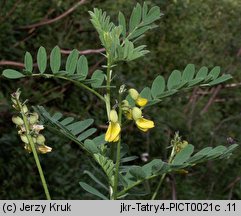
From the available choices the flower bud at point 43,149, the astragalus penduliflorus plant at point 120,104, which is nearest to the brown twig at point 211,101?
the astragalus penduliflorus plant at point 120,104

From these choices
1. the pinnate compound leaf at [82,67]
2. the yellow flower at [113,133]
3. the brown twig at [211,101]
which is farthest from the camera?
the brown twig at [211,101]

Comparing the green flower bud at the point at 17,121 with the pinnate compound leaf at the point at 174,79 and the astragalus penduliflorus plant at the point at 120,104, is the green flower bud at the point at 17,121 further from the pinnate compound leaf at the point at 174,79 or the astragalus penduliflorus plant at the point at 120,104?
the pinnate compound leaf at the point at 174,79

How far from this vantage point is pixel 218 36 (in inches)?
118

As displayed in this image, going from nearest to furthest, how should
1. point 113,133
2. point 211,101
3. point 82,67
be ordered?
point 113,133 → point 82,67 → point 211,101

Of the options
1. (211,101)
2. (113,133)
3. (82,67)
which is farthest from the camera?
(211,101)

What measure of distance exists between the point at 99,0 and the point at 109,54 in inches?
69.1

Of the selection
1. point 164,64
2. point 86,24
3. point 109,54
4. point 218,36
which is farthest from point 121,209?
point 218,36

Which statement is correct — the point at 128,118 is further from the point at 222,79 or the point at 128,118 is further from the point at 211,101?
the point at 211,101

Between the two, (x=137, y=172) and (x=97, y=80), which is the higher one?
(x=97, y=80)

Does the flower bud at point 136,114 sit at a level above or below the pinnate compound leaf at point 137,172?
above

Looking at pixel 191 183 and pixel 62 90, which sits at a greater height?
pixel 62 90

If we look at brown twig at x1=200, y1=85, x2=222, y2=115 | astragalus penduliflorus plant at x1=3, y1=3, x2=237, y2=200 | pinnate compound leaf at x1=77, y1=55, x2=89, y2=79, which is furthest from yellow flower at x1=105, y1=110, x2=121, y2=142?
brown twig at x1=200, y1=85, x2=222, y2=115

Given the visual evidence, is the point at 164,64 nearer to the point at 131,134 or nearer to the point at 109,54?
the point at 131,134

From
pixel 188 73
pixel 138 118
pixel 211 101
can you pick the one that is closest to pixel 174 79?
pixel 188 73
